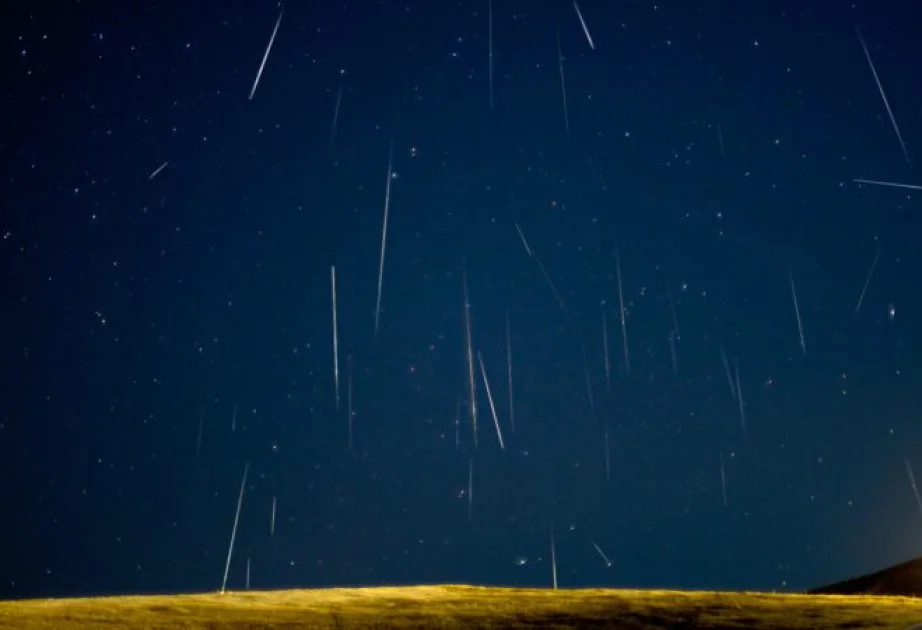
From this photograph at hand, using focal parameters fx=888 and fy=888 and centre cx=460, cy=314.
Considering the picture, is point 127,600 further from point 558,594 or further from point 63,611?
point 558,594

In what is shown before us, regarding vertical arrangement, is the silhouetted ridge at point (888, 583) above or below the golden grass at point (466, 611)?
below

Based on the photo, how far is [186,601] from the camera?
21672mm

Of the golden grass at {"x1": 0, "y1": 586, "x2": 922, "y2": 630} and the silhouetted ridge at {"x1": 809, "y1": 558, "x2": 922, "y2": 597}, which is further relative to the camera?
the silhouetted ridge at {"x1": 809, "y1": 558, "x2": 922, "y2": 597}

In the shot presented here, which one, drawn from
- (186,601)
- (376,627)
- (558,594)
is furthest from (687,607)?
(186,601)

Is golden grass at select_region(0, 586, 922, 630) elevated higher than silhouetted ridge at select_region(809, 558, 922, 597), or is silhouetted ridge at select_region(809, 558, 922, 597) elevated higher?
golden grass at select_region(0, 586, 922, 630)

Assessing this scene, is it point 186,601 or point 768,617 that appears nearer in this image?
point 768,617

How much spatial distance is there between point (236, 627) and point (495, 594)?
1009 cm

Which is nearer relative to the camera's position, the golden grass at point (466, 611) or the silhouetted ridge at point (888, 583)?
the golden grass at point (466, 611)

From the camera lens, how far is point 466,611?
778 inches

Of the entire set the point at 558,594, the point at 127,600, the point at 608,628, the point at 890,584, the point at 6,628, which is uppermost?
the point at 6,628

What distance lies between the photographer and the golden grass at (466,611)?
17344mm

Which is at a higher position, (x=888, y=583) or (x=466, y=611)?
(x=466, y=611)

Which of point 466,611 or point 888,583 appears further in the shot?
point 888,583

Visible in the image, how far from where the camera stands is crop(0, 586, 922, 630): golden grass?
1734 cm
